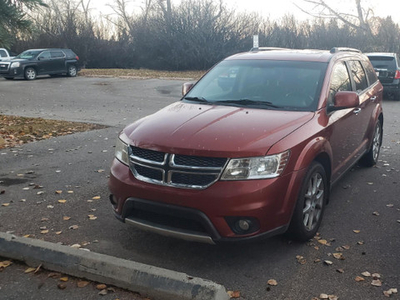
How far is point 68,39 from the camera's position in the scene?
38.8 metres

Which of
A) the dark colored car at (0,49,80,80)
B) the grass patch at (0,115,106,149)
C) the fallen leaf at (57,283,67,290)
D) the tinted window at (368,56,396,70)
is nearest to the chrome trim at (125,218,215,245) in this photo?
the fallen leaf at (57,283,67,290)

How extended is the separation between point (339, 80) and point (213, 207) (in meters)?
2.78

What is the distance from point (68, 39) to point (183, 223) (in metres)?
37.3

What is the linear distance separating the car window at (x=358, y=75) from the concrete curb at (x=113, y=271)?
13.2ft

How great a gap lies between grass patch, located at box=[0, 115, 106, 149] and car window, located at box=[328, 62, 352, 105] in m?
6.17

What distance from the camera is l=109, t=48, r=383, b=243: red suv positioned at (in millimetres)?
4070

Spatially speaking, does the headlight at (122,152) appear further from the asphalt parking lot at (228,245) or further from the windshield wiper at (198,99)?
the windshield wiper at (198,99)

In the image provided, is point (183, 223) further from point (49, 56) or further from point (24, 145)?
point (49, 56)

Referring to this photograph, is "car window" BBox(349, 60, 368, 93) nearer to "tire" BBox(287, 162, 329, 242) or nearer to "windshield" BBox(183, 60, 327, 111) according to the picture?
"windshield" BBox(183, 60, 327, 111)

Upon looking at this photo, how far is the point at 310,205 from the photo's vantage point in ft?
15.7

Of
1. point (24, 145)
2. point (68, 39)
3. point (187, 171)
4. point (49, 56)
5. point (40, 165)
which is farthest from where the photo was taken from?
point (68, 39)

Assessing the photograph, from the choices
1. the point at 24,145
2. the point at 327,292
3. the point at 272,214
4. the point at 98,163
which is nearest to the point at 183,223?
the point at 272,214

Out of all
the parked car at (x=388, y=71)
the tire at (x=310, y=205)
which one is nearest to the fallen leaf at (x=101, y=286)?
the tire at (x=310, y=205)

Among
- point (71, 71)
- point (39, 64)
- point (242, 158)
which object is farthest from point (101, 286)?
point (71, 71)
